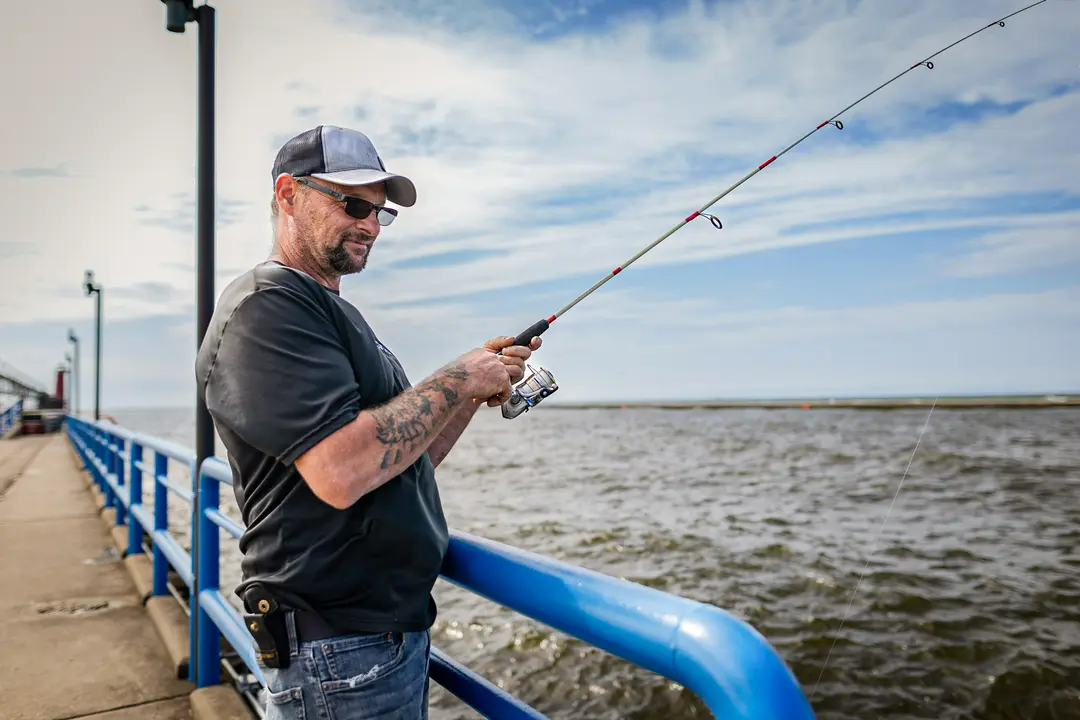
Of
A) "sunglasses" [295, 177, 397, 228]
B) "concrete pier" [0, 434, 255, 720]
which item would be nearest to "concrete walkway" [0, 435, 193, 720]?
"concrete pier" [0, 434, 255, 720]

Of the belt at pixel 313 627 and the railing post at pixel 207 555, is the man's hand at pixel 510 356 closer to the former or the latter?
the belt at pixel 313 627

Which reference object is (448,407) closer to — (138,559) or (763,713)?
(763,713)

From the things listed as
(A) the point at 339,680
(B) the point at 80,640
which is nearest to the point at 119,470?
(B) the point at 80,640

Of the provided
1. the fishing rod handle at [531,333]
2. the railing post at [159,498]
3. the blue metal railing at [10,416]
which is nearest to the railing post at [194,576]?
the railing post at [159,498]

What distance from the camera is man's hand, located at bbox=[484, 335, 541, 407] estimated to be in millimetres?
2014

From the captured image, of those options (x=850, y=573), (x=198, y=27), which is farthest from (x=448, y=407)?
(x=850, y=573)

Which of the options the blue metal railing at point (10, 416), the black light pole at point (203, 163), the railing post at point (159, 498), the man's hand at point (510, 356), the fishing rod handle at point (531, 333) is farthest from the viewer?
the blue metal railing at point (10, 416)

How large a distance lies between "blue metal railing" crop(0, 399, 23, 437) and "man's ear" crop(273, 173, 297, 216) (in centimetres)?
3317

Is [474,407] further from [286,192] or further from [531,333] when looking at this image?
[286,192]

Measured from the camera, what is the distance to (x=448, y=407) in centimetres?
165

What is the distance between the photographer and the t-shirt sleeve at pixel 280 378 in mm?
1458

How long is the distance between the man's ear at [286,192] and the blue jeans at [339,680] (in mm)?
923

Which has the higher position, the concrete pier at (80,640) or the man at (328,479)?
the man at (328,479)

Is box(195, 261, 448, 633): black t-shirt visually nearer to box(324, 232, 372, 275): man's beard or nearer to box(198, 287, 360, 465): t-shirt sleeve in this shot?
box(198, 287, 360, 465): t-shirt sleeve
